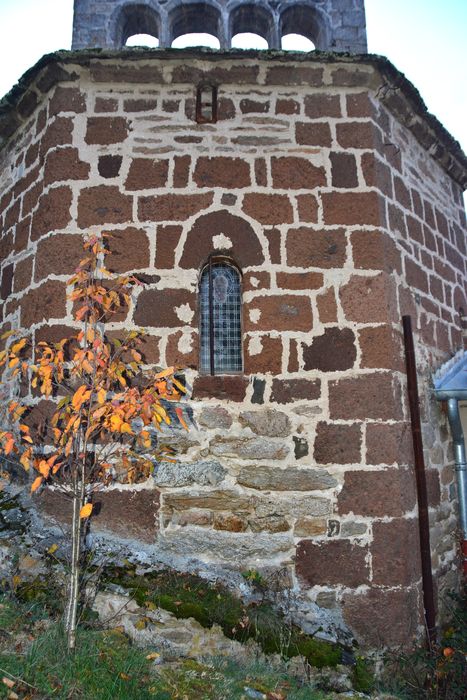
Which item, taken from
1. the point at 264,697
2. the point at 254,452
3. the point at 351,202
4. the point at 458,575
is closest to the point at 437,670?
the point at 458,575

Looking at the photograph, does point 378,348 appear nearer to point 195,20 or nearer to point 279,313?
point 279,313

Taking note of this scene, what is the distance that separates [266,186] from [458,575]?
3569mm

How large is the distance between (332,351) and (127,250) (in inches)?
67.7

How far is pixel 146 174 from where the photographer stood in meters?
4.41

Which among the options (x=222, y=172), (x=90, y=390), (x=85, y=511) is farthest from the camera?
(x=222, y=172)

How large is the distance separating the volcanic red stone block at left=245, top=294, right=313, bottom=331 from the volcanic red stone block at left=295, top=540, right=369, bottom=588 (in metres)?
1.55

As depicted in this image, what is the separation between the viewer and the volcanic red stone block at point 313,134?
14.9 feet

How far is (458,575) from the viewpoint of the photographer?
473 centimetres

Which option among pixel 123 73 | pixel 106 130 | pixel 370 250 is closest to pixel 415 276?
pixel 370 250

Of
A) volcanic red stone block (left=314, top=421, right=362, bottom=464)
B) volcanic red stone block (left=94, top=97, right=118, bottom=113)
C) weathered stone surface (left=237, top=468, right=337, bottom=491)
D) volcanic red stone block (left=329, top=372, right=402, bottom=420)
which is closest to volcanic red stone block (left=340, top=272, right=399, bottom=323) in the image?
volcanic red stone block (left=329, top=372, right=402, bottom=420)

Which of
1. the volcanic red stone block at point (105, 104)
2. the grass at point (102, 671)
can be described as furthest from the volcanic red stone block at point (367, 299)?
the grass at point (102, 671)

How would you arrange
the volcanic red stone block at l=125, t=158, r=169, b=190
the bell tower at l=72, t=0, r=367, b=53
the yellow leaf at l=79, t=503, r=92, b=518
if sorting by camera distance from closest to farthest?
the yellow leaf at l=79, t=503, r=92, b=518, the volcanic red stone block at l=125, t=158, r=169, b=190, the bell tower at l=72, t=0, r=367, b=53

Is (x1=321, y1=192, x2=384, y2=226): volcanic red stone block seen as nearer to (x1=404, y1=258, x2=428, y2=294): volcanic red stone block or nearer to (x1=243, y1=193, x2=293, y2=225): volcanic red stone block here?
(x1=243, y1=193, x2=293, y2=225): volcanic red stone block

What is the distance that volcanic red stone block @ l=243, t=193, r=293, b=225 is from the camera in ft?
14.3
